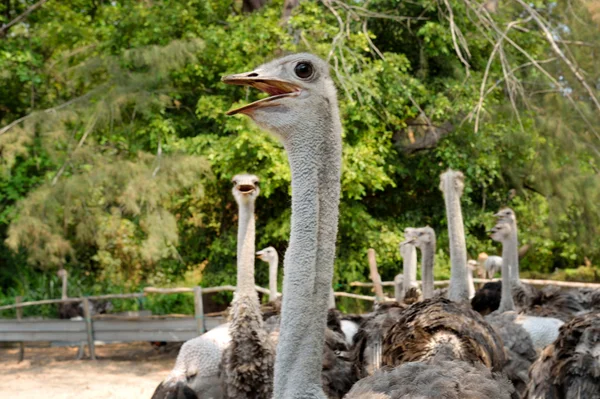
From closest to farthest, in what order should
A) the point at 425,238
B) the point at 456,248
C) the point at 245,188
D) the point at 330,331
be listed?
the point at 245,188 < the point at 330,331 < the point at 456,248 < the point at 425,238

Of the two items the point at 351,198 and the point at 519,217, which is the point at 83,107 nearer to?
the point at 351,198

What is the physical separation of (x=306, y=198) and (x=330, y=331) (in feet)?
8.13

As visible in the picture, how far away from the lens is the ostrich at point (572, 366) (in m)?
3.22

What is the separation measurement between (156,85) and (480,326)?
336 inches

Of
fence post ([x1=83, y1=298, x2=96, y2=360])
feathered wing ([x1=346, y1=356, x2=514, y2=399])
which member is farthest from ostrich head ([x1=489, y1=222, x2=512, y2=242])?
fence post ([x1=83, y1=298, x2=96, y2=360])

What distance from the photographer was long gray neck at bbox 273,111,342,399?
2.43 m

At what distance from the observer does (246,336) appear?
4301mm

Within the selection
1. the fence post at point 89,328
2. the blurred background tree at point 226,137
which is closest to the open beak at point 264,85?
the blurred background tree at point 226,137

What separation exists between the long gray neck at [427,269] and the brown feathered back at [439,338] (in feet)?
7.38

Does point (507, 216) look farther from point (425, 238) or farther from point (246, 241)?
point (246, 241)

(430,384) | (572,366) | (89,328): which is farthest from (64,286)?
(430,384)

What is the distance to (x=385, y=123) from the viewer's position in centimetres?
1170

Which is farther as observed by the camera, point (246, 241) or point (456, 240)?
point (456, 240)

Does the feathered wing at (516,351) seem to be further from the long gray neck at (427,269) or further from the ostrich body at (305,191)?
the ostrich body at (305,191)
